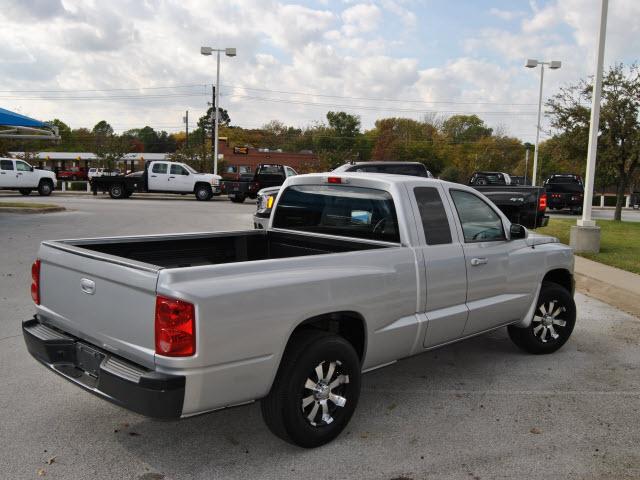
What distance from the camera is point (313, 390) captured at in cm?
365

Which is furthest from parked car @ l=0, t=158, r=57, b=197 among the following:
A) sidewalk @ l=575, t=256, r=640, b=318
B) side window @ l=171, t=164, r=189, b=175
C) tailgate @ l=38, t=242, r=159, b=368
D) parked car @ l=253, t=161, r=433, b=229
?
tailgate @ l=38, t=242, r=159, b=368

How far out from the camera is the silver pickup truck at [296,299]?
121 inches

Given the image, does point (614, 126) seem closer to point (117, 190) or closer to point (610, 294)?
point (610, 294)

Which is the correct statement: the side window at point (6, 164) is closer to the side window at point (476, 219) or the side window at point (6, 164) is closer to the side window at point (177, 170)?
the side window at point (177, 170)

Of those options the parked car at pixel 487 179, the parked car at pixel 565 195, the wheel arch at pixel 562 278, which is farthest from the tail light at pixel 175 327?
the parked car at pixel 565 195

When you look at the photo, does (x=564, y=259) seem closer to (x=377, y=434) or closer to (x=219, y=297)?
(x=377, y=434)

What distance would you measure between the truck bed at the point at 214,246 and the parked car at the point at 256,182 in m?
22.7

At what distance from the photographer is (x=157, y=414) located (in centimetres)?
303

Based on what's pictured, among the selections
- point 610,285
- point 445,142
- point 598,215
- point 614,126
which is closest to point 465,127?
point 445,142

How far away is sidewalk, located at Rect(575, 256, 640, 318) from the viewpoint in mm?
8305

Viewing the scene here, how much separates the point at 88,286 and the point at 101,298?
161 mm

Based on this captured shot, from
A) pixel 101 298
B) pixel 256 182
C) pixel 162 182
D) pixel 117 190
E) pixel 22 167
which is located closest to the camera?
pixel 101 298

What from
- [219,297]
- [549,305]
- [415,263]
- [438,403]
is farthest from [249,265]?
[549,305]

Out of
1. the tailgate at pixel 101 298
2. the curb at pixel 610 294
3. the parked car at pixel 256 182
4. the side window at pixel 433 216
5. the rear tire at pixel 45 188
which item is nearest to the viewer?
the tailgate at pixel 101 298
